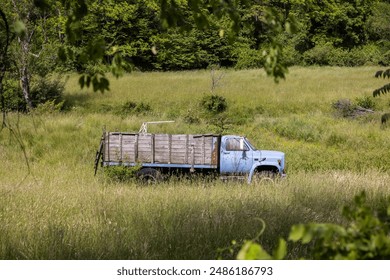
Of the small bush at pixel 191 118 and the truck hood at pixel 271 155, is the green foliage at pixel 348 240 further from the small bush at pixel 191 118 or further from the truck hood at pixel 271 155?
the small bush at pixel 191 118

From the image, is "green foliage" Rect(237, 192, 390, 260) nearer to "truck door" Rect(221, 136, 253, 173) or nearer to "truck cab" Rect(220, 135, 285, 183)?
"truck cab" Rect(220, 135, 285, 183)

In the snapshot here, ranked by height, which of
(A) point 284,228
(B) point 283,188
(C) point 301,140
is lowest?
(C) point 301,140

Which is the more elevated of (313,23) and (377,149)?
(313,23)

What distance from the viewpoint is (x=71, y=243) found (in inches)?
153

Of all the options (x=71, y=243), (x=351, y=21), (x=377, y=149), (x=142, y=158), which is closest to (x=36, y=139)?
(x=142, y=158)

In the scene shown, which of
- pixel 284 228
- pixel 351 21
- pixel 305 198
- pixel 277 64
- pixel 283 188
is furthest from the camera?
pixel 351 21

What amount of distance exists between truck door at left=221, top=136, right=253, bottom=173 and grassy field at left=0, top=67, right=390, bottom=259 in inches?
58.1

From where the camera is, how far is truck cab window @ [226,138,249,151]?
13617mm

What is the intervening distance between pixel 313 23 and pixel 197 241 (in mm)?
70821

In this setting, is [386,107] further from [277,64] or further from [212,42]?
[212,42]

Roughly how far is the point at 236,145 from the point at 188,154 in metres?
1.50

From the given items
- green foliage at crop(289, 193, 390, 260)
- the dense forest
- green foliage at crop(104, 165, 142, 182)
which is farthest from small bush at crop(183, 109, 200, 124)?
green foliage at crop(289, 193, 390, 260)

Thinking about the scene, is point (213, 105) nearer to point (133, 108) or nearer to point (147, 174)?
point (133, 108)

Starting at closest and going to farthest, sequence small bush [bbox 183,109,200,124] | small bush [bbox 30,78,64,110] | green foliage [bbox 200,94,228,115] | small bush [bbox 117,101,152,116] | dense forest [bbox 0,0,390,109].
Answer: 1. small bush [bbox 183,109,200,124]
2. green foliage [bbox 200,94,228,115]
3. small bush [bbox 117,101,152,116]
4. dense forest [bbox 0,0,390,109]
5. small bush [bbox 30,78,64,110]
